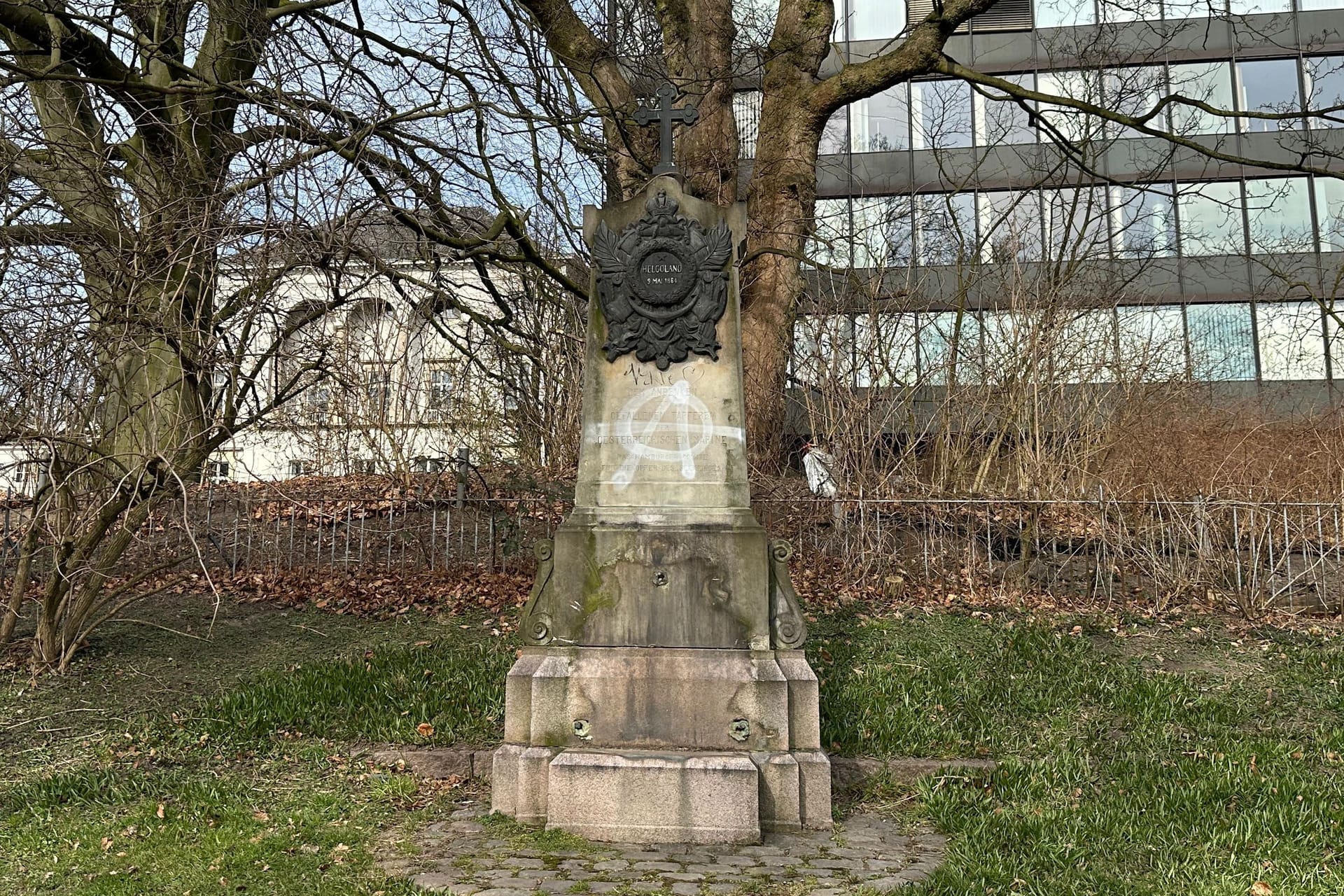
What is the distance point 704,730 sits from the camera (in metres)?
4.99

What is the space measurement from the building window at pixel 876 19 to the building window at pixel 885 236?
18.6ft

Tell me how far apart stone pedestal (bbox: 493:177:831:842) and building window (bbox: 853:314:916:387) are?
20.1 feet

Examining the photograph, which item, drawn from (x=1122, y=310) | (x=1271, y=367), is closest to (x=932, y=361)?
(x=1122, y=310)

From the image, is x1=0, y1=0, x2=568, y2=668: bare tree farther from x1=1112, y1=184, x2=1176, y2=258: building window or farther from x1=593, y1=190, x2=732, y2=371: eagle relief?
x1=1112, y1=184, x2=1176, y2=258: building window

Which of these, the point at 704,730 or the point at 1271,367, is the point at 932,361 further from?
the point at 1271,367

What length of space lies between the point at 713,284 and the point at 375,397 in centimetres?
1002

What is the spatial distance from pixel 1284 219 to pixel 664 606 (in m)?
23.3

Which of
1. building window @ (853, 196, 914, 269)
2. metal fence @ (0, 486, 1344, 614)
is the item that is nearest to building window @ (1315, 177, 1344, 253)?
building window @ (853, 196, 914, 269)

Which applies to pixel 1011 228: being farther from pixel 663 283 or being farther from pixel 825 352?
pixel 663 283

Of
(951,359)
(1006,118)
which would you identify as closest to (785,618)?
(951,359)

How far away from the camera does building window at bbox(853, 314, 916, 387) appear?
37.2 ft

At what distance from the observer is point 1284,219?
22.0 metres

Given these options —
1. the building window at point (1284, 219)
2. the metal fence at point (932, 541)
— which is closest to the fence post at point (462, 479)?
the metal fence at point (932, 541)

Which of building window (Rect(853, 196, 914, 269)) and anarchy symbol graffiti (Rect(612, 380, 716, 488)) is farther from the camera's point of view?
building window (Rect(853, 196, 914, 269))
